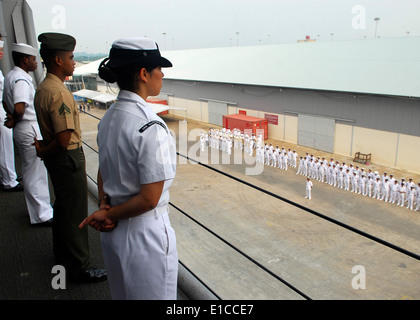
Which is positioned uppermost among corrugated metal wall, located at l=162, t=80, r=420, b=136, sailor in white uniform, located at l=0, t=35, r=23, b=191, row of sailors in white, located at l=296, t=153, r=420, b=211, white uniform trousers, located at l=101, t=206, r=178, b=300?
white uniform trousers, located at l=101, t=206, r=178, b=300

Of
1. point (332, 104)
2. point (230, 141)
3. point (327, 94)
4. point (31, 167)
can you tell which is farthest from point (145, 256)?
point (327, 94)

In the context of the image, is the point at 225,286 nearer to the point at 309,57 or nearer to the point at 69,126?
the point at 69,126

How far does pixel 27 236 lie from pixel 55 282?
32.7 inches

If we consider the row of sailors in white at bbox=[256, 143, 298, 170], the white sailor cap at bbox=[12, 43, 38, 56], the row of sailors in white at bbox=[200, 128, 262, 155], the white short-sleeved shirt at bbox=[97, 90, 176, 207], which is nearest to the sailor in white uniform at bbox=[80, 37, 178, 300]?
the white short-sleeved shirt at bbox=[97, 90, 176, 207]

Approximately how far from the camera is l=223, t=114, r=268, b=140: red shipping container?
60.6ft

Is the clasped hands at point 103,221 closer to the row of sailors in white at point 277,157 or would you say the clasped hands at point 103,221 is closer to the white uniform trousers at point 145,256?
the white uniform trousers at point 145,256

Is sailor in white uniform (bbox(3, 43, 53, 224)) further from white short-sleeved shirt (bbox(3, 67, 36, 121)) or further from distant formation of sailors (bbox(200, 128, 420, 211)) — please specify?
distant formation of sailors (bbox(200, 128, 420, 211))

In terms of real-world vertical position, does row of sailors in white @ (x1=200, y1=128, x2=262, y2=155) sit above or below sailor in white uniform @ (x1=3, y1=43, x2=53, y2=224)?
below

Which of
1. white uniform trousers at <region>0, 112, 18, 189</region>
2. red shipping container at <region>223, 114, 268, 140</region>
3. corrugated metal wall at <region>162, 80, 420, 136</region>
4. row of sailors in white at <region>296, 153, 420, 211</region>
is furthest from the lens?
red shipping container at <region>223, 114, 268, 140</region>

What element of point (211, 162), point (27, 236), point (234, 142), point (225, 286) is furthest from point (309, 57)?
point (27, 236)

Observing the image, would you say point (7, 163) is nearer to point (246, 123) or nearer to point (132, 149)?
point (132, 149)

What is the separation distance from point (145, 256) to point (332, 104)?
1599 cm

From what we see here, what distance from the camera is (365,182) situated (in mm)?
11773

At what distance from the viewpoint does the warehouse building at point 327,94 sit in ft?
45.1
